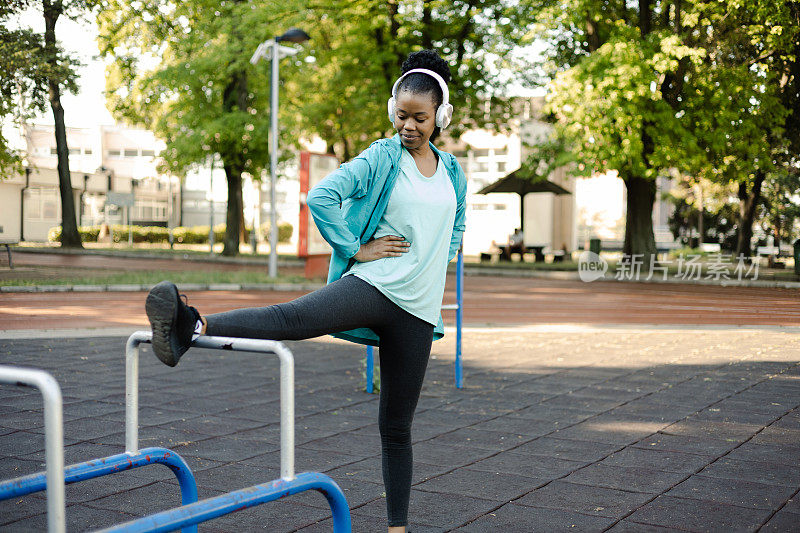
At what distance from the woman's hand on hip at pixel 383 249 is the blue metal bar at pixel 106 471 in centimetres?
98

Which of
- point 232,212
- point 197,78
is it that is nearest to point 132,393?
point 197,78

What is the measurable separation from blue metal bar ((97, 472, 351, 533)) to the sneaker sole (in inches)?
16.7

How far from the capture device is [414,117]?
316 centimetres

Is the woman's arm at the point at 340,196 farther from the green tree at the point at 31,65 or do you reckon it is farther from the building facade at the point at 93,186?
the building facade at the point at 93,186

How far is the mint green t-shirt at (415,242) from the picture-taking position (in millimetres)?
3018

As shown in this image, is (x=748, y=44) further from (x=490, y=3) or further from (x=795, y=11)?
(x=490, y=3)

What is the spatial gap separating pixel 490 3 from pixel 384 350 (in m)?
24.8

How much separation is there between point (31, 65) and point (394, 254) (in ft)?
56.4

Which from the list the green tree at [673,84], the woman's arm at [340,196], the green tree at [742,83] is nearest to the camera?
the woman's arm at [340,196]

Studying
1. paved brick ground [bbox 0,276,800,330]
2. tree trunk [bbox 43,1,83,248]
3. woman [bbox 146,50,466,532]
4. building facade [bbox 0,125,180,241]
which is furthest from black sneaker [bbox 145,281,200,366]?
building facade [bbox 0,125,180,241]

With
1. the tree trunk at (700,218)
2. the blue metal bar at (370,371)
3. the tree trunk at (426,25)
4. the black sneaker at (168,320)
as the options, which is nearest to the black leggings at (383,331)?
the black sneaker at (168,320)

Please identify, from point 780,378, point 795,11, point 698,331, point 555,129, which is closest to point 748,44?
point 795,11

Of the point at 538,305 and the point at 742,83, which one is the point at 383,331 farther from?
the point at 742,83

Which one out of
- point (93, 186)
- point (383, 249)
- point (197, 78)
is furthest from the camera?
point (93, 186)
